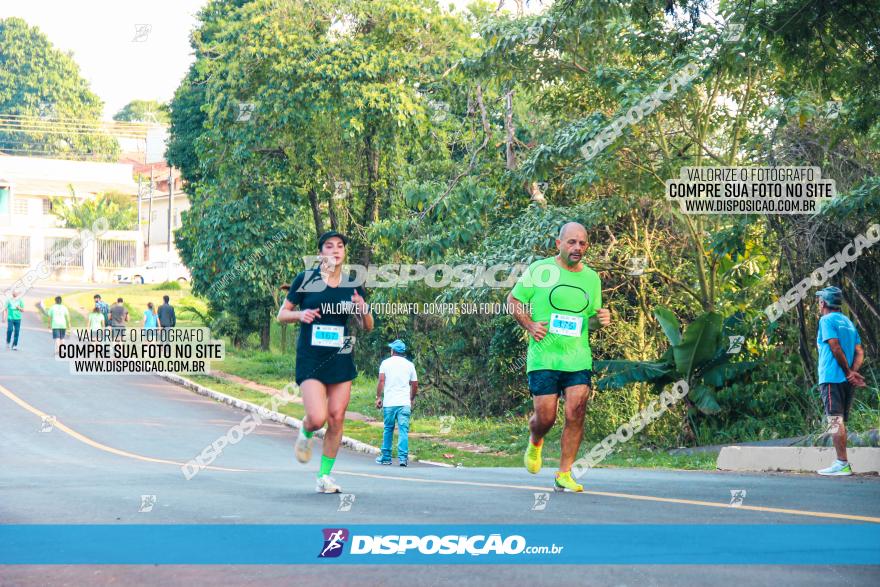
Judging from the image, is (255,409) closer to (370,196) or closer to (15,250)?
(370,196)

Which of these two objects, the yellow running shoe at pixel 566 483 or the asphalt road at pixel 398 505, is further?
the yellow running shoe at pixel 566 483

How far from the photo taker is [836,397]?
1155cm

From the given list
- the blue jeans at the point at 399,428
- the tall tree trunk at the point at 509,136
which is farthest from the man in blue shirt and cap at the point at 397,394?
the tall tree trunk at the point at 509,136

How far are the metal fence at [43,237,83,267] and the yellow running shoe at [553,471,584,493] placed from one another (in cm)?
6736

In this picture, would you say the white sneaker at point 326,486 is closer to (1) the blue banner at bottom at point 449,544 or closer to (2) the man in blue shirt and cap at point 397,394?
(1) the blue banner at bottom at point 449,544

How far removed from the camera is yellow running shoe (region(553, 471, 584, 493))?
29.1ft

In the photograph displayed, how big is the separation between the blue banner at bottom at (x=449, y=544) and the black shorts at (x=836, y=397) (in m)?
4.89

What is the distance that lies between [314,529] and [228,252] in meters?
25.3

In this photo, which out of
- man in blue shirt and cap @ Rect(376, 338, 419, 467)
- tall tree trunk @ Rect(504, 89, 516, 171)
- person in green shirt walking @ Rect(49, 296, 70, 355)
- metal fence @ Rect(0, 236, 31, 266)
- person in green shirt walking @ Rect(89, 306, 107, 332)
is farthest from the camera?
metal fence @ Rect(0, 236, 31, 266)

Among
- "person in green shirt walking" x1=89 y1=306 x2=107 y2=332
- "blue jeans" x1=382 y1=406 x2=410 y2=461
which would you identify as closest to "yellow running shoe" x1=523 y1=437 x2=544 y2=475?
"blue jeans" x1=382 y1=406 x2=410 y2=461

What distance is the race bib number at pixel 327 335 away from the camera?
28.9 ft

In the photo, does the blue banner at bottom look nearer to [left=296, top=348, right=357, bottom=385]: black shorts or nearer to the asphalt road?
the asphalt road

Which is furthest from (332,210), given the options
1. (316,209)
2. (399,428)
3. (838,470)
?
(838,470)

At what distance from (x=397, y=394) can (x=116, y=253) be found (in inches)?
2490
